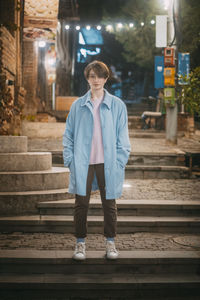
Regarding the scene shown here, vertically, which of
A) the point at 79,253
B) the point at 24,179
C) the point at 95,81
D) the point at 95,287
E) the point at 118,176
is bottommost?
the point at 95,287

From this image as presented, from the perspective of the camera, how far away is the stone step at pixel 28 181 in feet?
20.8

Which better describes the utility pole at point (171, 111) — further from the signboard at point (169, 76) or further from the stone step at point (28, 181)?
the stone step at point (28, 181)

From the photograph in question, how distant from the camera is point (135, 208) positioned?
6.15m

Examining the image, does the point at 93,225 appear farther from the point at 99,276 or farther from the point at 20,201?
the point at 99,276

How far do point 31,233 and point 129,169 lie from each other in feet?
14.3

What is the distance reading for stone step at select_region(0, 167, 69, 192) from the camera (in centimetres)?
635

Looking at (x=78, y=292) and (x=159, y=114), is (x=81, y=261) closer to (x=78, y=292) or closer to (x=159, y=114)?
(x=78, y=292)

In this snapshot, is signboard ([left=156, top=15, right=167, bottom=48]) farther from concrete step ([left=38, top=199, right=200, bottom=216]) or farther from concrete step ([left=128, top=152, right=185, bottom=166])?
concrete step ([left=38, top=199, right=200, bottom=216])

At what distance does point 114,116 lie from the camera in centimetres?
441

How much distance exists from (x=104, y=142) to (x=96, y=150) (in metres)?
0.15

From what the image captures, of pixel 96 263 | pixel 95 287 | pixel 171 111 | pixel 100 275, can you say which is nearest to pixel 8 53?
pixel 171 111

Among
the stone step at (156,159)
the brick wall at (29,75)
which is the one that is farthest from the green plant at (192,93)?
the brick wall at (29,75)

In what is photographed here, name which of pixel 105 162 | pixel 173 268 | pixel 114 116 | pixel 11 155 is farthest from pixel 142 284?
pixel 11 155

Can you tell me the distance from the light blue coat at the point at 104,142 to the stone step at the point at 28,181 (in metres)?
2.23
